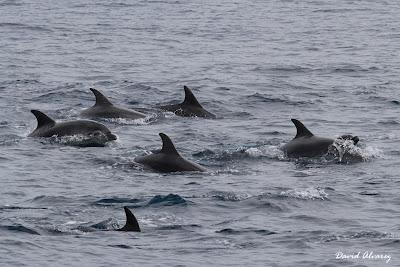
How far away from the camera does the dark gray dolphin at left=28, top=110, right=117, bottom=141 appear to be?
28719 millimetres

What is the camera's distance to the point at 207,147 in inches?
1122

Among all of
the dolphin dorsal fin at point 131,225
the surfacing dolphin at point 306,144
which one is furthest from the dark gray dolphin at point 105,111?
the dolphin dorsal fin at point 131,225

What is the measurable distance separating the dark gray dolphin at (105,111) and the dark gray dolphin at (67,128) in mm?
2669

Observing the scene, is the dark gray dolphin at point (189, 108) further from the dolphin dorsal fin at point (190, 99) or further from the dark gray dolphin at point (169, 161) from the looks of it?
the dark gray dolphin at point (169, 161)

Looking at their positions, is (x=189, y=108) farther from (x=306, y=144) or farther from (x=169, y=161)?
(x=169, y=161)

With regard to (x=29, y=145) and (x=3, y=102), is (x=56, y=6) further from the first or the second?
(x=29, y=145)

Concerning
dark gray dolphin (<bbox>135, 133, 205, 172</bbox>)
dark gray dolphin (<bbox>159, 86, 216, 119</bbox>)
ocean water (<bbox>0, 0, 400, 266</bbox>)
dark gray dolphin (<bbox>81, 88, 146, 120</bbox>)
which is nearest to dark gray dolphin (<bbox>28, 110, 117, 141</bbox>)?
ocean water (<bbox>0, 0, 400, 266</bbox>)

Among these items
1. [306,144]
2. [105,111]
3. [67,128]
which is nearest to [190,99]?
[105,111]

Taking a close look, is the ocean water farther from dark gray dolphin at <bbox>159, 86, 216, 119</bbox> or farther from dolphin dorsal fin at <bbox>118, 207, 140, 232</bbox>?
dark gray dolphin at <bbox>159, 86, 216, 119</bbox>

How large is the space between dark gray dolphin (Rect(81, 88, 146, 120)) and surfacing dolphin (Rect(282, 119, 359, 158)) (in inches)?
222

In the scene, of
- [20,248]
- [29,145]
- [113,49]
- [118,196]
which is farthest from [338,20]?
[20,248]

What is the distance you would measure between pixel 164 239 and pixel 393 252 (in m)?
3.85

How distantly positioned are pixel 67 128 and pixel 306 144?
19.2 ft

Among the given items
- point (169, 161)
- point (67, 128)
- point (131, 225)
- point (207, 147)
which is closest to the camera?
point (131, 225)
